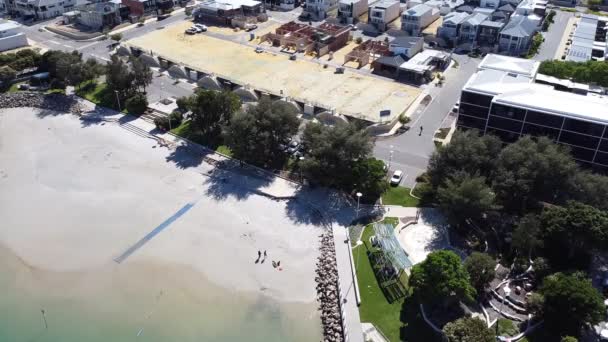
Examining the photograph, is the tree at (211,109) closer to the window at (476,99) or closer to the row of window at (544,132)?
the window at (476,99)

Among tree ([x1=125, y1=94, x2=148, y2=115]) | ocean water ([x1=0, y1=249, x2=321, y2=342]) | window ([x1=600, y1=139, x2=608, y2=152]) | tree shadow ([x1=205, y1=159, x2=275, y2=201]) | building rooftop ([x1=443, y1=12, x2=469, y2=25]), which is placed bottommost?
ocean water ([x1=0, y1=249, x2=321, y2=342])

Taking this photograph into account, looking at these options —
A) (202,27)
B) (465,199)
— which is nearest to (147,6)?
(202,27)

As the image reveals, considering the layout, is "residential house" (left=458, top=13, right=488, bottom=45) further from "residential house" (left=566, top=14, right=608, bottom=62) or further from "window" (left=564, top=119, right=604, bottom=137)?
"window" (left=564, top=119, right=604, bottom=137)

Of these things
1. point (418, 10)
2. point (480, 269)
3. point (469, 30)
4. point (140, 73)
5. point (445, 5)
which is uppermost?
point (418, 10)

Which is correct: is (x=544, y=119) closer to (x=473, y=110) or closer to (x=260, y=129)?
(x=473, y=110)

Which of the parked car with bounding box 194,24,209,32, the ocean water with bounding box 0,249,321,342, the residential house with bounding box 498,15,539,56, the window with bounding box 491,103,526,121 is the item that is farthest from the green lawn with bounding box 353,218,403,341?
the parked car with bounding box 194,24,209,32

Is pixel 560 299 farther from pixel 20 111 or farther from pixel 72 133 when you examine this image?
pixel 20 111
